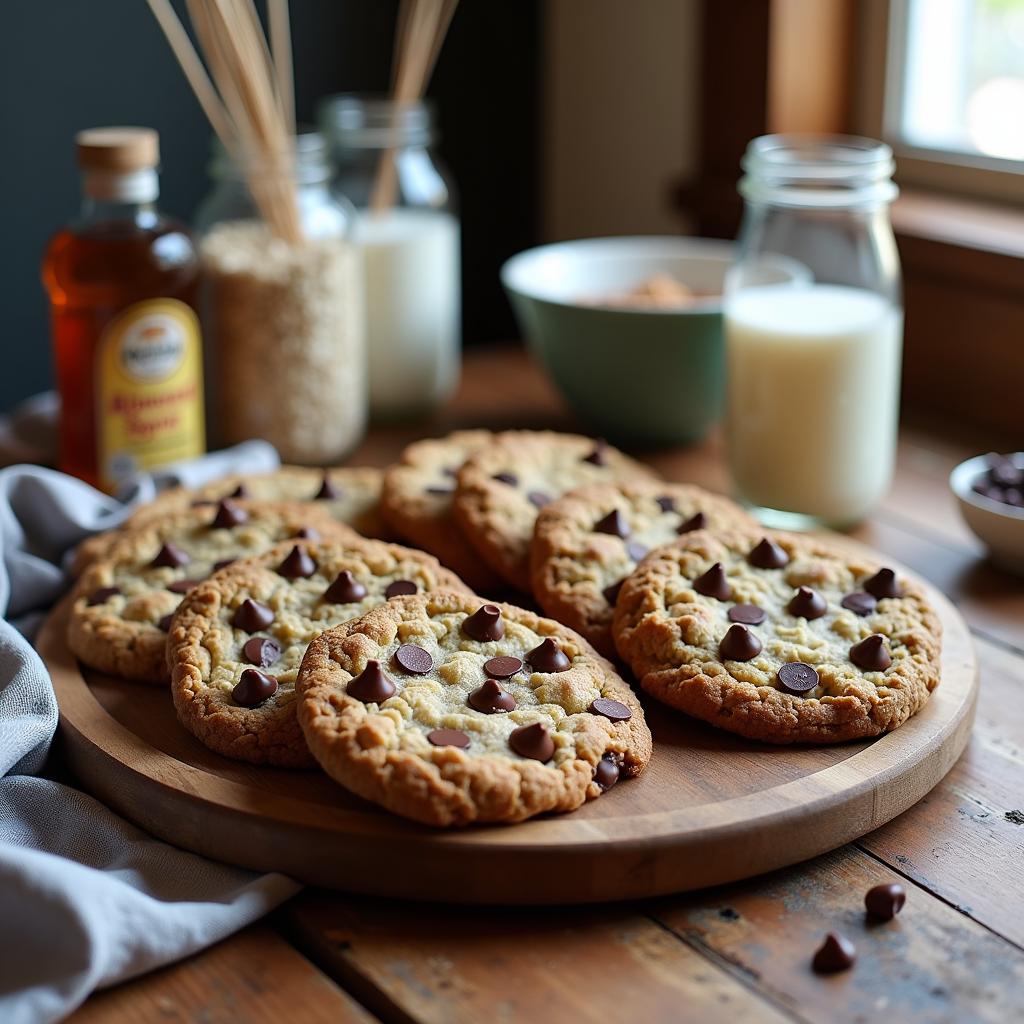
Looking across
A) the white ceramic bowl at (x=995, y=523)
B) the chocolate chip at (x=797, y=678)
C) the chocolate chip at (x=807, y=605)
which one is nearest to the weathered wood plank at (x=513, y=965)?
the chocolate chip at (x=797, y=678)

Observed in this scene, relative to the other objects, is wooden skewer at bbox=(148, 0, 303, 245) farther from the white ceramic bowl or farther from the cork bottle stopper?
the white ceramic bowl

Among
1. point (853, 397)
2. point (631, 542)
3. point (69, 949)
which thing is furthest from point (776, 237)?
point (69, 949)

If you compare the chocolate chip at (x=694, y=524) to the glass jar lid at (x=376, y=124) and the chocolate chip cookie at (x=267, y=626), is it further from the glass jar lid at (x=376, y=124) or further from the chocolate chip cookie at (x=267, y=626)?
the glass jar lid at (x=376, y=124)

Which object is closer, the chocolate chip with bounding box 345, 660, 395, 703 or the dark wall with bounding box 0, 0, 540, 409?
the chocolate chip with bounding box 345, 660, 395, 703

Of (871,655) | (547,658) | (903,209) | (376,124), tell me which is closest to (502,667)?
(547,658)

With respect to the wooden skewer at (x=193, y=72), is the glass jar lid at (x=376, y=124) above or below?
below

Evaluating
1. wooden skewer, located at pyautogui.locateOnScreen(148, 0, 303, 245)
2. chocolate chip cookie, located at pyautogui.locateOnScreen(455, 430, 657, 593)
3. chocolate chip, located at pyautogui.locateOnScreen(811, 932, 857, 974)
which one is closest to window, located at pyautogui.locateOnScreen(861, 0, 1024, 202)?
chocolate chip cookie, located at pyautogui.locateOnScreen(455, 430, 657, 593)
